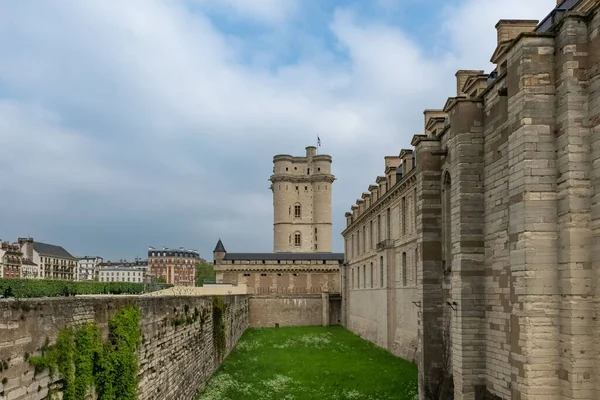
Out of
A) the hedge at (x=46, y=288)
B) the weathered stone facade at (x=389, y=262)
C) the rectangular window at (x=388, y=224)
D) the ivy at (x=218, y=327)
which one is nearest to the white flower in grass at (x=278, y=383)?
the ivy at (x=218, y=327)

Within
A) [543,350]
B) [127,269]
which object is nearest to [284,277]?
[543,350]

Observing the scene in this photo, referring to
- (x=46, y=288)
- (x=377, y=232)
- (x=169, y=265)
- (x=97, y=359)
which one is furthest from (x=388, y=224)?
(x=169, y=265)

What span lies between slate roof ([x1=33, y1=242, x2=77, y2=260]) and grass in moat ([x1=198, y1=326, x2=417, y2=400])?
89197mm

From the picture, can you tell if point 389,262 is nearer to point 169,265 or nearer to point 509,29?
point 509,29

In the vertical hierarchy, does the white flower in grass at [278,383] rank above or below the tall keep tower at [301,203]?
below

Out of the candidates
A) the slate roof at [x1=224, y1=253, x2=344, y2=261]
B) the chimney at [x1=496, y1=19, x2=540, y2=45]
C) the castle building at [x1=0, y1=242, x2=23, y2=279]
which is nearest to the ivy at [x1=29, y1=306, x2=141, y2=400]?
the chimney at [x1=496, y1=19, x2=540, y2=45]

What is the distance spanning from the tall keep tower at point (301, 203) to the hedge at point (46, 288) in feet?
91.6

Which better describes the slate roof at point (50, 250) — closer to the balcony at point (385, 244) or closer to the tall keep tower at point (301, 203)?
the tall keep tower at point (301, 203)

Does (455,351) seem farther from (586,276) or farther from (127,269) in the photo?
(127,269)

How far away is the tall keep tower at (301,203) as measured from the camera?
74.4m

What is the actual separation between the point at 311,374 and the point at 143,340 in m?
12.5

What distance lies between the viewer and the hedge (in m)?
32.6

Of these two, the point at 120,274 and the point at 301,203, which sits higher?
the point at 301,203

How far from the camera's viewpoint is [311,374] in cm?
2362
